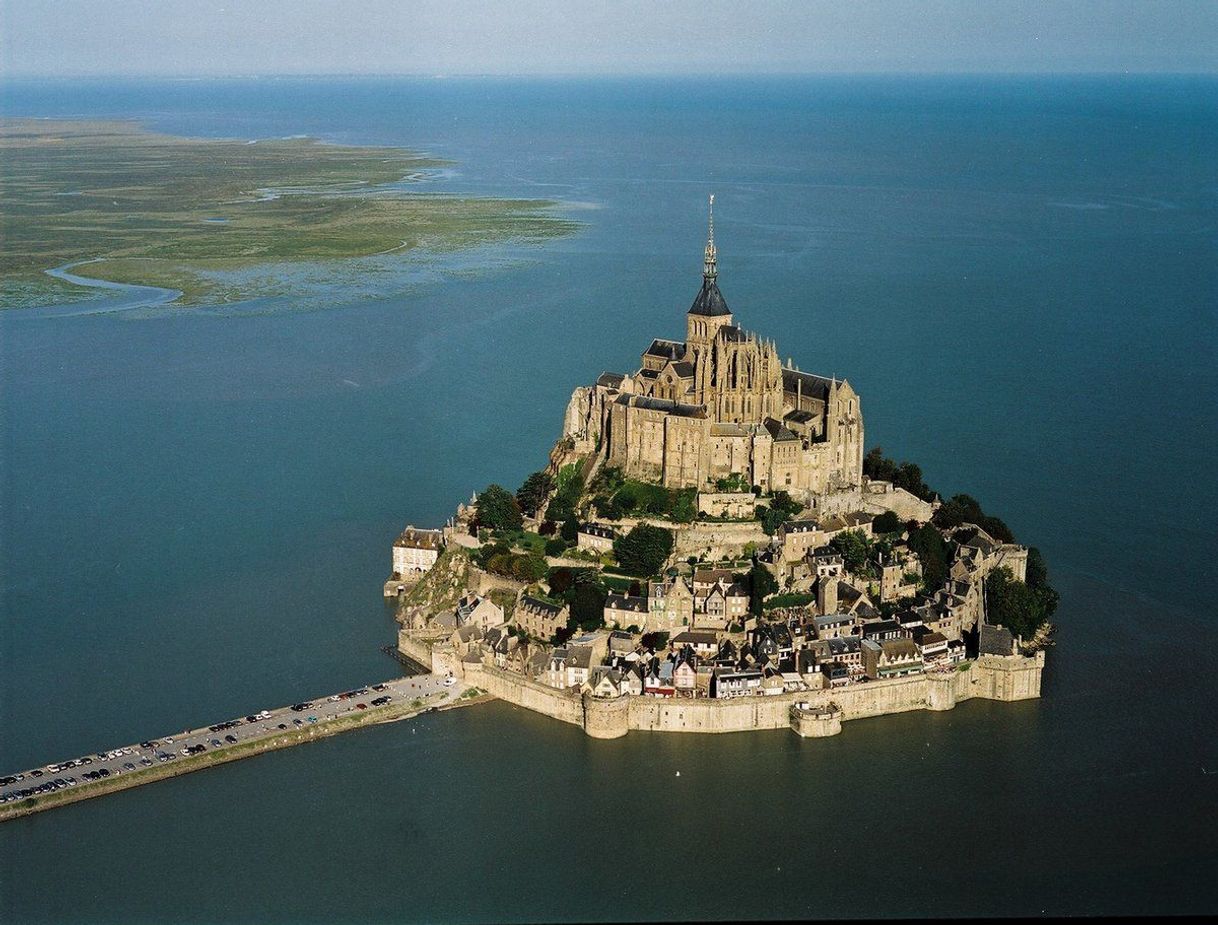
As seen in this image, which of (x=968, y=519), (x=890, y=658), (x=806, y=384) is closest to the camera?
(x=890, y=658)

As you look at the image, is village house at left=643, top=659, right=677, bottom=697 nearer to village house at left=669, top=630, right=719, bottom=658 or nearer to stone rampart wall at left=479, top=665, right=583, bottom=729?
village house at left=669, top=630, right=719, bottom=658

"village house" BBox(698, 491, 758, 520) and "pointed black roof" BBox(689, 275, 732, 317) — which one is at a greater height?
"pointed black roof" BBox(689, 275, 732, 317)

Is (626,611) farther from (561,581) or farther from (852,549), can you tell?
(852,549)

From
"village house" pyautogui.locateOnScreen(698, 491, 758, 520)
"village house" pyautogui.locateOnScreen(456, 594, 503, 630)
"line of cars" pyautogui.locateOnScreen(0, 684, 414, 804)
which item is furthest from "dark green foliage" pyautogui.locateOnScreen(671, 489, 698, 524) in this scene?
"line of cars" pyautogui.locateOnScreen(0, 684, 414, 804)

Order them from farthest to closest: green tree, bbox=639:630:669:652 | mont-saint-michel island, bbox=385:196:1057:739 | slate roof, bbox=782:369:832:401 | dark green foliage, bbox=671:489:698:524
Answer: slate roof, bbox=782:369:832:401 → dark green foliage, bbox=671:489:698:524 → green tree, bbox=639:630:669:652 → mont-saint-michel island, bbox=385:196:1057:739

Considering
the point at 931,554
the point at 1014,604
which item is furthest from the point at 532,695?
the point at 1014,604

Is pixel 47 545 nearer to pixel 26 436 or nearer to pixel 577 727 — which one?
pixel 26 436

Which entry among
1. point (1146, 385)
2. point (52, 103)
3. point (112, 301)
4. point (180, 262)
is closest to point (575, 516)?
point (1146, 385)
